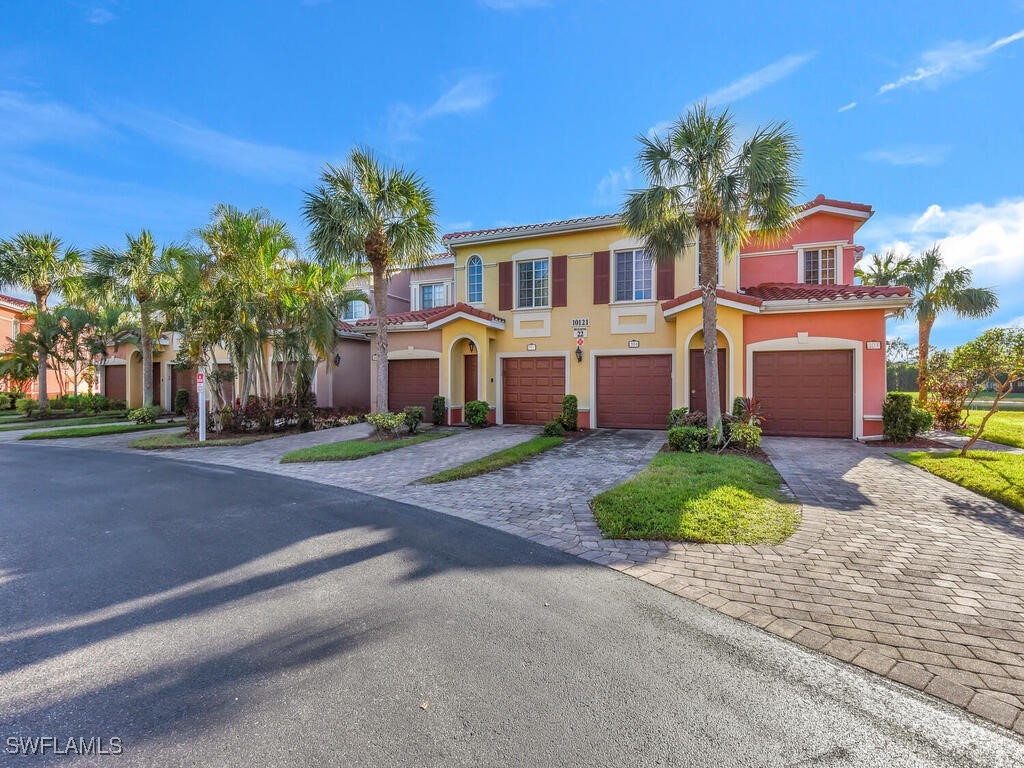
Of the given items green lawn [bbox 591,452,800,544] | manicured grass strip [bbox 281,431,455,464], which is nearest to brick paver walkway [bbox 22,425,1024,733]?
green lawn [bbox 591,452,800,544]

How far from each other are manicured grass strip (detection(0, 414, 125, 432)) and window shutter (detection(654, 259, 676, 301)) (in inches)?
873

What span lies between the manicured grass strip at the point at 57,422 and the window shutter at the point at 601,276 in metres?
20.3

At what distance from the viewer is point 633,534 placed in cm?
519

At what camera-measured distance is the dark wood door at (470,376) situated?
669 inches

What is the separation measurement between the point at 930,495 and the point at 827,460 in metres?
2.86

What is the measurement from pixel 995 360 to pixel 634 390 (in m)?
8.20

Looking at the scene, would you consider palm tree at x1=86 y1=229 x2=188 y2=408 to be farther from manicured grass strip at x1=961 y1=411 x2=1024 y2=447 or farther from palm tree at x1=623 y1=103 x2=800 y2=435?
manicured grass strip at x1=961 y1=411 x2=1024 y2=447

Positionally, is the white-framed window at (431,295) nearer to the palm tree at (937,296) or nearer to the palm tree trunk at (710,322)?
the palm tree trunk at (710,322)

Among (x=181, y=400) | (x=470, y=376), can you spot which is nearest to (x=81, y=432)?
(x=181, y=400)

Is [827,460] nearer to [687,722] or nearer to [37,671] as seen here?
[687,722]

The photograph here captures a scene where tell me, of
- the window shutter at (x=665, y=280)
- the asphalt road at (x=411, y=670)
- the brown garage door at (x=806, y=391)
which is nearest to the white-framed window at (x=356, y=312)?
the window shutter at (x=665, y=280)

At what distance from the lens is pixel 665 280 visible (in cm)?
1468

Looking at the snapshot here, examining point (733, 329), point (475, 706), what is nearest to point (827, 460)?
point (733, 329)

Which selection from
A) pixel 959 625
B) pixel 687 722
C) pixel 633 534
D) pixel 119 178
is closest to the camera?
pixel 687 722
